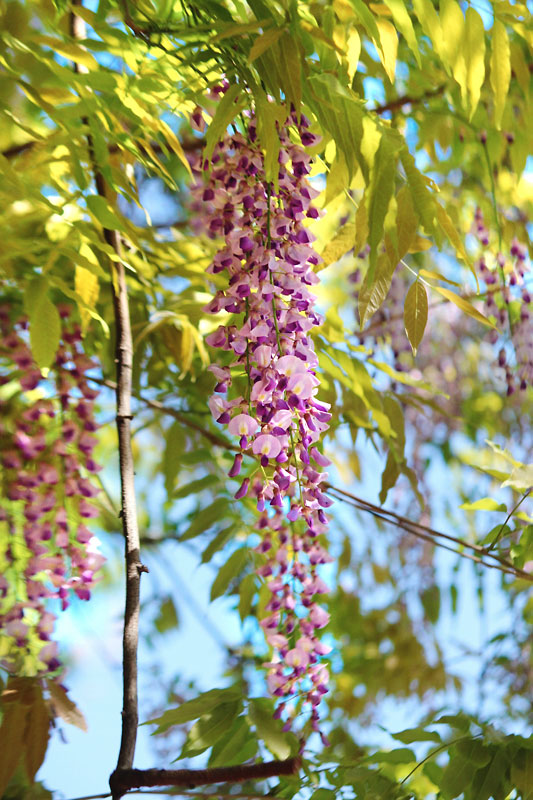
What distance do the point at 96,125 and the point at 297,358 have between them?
365mm

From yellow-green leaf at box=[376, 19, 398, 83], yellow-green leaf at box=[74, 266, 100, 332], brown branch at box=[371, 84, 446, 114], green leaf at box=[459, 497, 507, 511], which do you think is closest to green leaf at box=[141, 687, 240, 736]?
green leaf at box=[459, 497, 507, 511]

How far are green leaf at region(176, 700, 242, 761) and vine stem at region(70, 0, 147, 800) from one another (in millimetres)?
166

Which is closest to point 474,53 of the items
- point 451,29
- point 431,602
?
point 451,29

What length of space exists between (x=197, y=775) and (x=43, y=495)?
69 cm

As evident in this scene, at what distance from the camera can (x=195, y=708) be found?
0.97 meters

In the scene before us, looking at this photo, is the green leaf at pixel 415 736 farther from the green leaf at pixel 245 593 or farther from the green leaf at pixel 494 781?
the green leaf at pixel 245 593

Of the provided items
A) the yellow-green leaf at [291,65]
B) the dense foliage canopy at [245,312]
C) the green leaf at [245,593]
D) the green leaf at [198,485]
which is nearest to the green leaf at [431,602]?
the dense foliage canopy at [245,312]

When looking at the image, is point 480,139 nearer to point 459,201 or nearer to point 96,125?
point 459,201

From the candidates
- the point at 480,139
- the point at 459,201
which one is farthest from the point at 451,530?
the point at 480,139

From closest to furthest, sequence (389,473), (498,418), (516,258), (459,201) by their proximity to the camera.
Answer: (389,473), (516,258), (459,201), (498,418)

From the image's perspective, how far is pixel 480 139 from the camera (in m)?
1.67

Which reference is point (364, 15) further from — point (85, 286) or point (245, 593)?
point (245, 593)

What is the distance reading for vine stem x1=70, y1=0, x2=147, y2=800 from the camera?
2.71 feet

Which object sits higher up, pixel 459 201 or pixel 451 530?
pixel 459 201
